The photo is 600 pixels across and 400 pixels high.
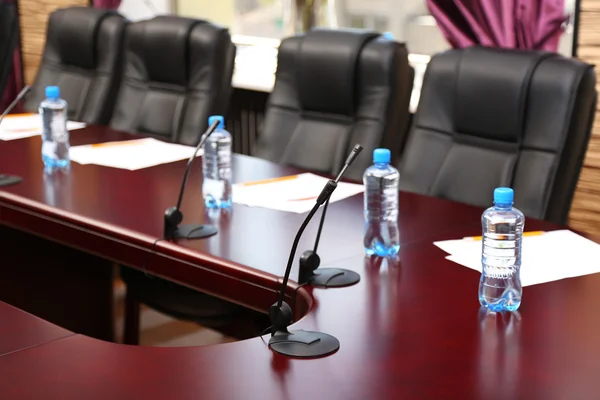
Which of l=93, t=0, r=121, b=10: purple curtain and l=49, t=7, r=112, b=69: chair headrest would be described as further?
l=93, t=0, r=121, b=10: purple curtain

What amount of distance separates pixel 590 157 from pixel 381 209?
143 centimetres

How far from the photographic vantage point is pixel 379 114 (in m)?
2.92

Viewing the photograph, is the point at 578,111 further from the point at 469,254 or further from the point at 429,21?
the point at 429,21

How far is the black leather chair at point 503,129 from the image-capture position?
2.42m

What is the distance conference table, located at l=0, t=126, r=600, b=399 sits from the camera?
4.34 feet

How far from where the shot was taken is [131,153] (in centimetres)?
292

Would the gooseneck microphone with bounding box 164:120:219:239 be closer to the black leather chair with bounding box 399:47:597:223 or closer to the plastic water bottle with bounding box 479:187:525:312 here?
the plastic water bottle with bounding box 479:187:525:312

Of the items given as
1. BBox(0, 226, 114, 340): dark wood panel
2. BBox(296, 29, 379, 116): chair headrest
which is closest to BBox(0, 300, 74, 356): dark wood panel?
BBox(0, 226, 114, 340): dark wood panel

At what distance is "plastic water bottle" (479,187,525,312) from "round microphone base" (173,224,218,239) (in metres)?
0.66

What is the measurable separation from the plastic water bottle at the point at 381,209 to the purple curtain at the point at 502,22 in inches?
50.1

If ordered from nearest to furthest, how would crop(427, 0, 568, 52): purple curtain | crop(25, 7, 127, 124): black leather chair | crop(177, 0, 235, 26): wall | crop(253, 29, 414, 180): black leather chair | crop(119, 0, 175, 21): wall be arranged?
crop(253, 29, 414, 180): black leather chair
crop(427, 0, 568, 52): purple curtain
crop(25, 7, 127, 124): black leather chair
crop(177, 0, 235, 26): wall
crop(119, 0, 175, 21): wall

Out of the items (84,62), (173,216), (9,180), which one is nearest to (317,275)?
(173,216)

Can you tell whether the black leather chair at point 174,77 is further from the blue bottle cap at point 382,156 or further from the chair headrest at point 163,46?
the blue bottle cap at point 382,156

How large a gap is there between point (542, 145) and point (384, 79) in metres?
0.62
